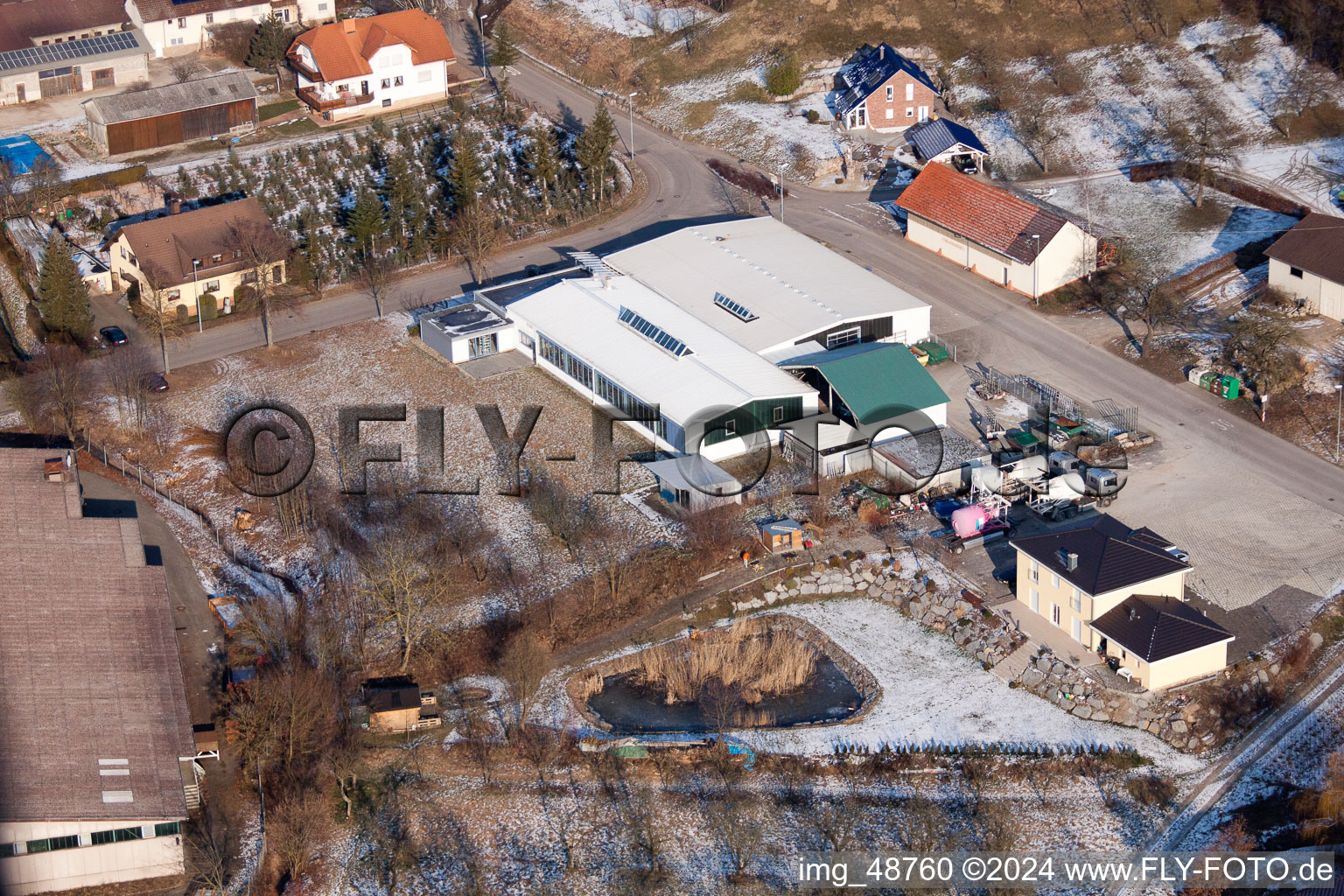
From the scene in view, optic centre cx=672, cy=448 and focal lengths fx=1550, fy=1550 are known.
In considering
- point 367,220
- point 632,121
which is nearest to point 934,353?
point 367,220

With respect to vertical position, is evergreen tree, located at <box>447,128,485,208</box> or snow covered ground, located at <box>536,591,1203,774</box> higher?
evergreen tree, located at <box>447,128,485,208</box>

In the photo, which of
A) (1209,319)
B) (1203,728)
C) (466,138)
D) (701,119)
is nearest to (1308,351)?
(1209,319)

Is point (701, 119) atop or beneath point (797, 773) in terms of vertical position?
atop

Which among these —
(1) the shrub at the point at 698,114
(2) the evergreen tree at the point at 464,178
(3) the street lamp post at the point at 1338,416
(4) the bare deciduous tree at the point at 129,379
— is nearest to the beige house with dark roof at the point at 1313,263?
(3) the street lamp post at the point at 1338,416

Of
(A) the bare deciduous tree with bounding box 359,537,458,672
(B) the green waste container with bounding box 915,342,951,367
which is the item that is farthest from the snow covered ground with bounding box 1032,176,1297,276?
(A) the bare deciduous tree with bounding box 359,537,458,672

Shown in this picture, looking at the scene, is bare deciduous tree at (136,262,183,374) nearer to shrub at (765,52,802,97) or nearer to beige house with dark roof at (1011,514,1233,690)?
shrub at (765,52,802,97)

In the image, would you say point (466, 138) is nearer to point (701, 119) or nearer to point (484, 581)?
point (701, 119)
